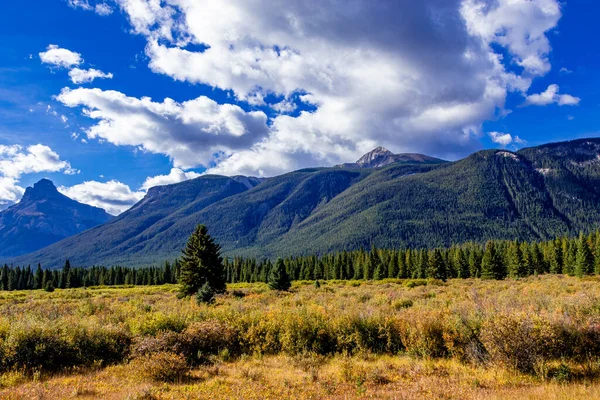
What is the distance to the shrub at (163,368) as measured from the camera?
982cm

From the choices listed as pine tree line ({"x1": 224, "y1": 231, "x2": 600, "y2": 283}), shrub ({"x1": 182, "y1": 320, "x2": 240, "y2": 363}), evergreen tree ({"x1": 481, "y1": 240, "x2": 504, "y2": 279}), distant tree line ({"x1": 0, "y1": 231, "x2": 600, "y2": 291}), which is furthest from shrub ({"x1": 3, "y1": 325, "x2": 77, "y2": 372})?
A: evergreen tree ({"x1": 481, "y1": 240, "x2": 504, "y2": 279})

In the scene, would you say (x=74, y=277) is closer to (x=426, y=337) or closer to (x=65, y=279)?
(x=65, y=279)

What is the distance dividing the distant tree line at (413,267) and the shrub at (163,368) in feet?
128

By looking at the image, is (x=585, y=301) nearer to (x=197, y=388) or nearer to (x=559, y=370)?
(x=559, y=370)

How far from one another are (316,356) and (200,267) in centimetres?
2576

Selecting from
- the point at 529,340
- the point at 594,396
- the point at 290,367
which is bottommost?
the point at 290,367

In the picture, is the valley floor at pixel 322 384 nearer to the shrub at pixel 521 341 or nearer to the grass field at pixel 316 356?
the grass field at pixel 316 356

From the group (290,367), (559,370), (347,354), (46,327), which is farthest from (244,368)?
(559,370)

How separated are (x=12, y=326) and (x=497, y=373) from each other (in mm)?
15365

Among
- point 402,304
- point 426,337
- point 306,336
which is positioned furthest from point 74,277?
point 426,337

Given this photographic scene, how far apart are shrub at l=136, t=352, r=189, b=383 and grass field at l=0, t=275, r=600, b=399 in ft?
0.10

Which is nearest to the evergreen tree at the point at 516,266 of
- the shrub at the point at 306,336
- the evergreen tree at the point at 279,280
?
the evergreen tree at the point at 279,280

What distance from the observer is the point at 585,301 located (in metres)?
13.5

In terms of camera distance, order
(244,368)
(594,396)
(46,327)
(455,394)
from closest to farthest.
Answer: (594,396) → (455,394) → (244,368) → (46,327)
